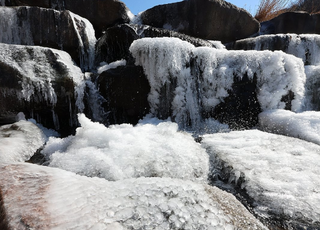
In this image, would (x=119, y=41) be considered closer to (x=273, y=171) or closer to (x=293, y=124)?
(x=293, y=124)

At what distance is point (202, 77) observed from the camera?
3.51 meters

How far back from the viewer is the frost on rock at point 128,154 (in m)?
1.62

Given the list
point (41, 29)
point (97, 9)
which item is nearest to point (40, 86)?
point (41, 29)

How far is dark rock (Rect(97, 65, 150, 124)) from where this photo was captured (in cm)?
344

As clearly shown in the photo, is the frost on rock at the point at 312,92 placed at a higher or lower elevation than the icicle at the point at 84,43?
lower

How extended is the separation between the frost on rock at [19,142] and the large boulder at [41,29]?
220cm

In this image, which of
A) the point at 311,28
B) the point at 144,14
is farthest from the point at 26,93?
the point at 311,28

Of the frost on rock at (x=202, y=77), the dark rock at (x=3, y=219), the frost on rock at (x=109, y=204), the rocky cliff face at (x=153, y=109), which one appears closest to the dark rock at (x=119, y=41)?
the rocky cliff face at (x=153, y=109)

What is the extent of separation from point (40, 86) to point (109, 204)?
2.49 metres

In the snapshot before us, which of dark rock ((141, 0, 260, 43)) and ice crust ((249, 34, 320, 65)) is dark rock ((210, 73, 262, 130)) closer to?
ice crust ((249, 34, 320, 65))

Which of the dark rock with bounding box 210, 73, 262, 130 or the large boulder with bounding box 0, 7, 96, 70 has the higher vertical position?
the large boulder with bounding box 0, 7, 96, 70

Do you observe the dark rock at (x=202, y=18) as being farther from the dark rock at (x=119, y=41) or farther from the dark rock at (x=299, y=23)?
the dark rock at (x=119, y=41)

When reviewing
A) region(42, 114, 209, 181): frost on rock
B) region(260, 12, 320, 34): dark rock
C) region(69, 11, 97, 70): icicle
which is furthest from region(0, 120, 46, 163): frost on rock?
region(260, 12, 320, 34): dark rock

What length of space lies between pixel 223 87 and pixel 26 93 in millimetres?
2858
